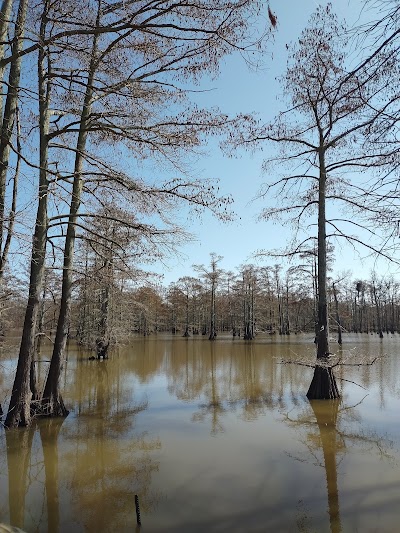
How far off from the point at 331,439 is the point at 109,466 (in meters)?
3.86

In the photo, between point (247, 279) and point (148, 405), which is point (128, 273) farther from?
point (247, 279)

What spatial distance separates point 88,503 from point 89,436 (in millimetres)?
2942

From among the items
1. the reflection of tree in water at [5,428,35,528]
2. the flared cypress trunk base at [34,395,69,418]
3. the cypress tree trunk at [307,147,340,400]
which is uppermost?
the cypress tree trunk at [307,147,340,400]

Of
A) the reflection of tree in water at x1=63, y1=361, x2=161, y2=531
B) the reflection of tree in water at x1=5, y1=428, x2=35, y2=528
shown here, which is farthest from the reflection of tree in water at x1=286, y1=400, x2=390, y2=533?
the reflection of tree in water at x1=5, y1=428, x2=35, y2=528

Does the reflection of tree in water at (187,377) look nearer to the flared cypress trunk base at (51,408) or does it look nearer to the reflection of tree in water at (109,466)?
the reflection of tree in water at (109,466)

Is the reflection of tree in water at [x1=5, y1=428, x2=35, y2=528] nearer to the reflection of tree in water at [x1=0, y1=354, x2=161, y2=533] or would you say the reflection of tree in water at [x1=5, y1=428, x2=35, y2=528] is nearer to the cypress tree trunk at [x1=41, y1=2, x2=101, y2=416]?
the reflection of tree in water at [x1=0, y1=354, x2=161, y2=533]

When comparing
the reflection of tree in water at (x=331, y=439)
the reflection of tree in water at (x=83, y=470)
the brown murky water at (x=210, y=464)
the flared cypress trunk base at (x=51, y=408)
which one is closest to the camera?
the brown murky water at (x=210, y=464)

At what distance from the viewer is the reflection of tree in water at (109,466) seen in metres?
4.32

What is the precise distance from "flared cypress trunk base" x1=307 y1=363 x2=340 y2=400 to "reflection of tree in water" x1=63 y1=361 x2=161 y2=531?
4.47 meters

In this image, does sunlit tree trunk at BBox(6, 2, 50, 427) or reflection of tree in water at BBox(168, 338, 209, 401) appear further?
reflection of tree in water at BBox(168, 338, 209, 401)

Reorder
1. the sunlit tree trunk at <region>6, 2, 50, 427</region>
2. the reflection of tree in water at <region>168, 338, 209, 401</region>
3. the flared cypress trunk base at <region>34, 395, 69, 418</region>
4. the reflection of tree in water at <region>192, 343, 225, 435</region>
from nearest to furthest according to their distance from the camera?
the sunlit tree trunk at <region>6, 2, 50, 427</region>
the reflection of tree in water at <region>192, 343, 225, 435</region>
the flared cypress trunk base at <region>34, 395, 69, 418</region>
the reflection of tree in water at <region>168, 338, 209, 401</region>

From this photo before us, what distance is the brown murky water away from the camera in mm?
4172

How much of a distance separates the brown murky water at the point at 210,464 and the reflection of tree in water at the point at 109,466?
0.9 inches

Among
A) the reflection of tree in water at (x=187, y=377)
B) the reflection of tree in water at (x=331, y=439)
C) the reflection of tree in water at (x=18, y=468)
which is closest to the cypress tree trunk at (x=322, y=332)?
the reflection of tree in water at (x=331, y=439)
